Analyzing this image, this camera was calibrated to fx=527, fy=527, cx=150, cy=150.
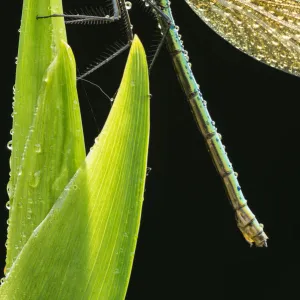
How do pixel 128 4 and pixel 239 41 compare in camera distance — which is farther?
pixel 239 41

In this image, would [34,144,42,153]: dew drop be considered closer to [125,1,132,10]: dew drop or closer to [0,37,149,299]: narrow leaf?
[0,37,149,299]: narrow leaf

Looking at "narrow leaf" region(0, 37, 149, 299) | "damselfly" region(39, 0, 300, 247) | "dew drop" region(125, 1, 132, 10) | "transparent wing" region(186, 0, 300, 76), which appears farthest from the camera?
"transparent wing" region(186, 0, 300, 76)

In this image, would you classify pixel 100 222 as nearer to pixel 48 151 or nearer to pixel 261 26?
pixel 48 151

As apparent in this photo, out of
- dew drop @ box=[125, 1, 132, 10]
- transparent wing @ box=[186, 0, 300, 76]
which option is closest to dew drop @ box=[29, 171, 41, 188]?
dew drop @ box=[125, 1, 132, 10]

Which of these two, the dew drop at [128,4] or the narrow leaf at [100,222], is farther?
the dew drop at [128,4]

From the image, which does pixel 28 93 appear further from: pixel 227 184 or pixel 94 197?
pixel 227 184

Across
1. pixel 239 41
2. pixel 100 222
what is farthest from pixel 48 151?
pixel 239 41

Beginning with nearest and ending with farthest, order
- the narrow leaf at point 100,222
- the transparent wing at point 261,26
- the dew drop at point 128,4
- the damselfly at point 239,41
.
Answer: the narrow leaf at point 100,222
the dew drop at point 128,4
the damselfly at point 239,41
the transparent wing at point 261,26

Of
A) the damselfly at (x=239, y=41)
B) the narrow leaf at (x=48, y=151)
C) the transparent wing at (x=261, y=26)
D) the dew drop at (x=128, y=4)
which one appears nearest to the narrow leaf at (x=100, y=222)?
the narrow leaf at (x=48, y=151)

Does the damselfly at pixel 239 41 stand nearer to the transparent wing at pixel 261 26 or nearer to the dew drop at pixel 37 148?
the transparent wing at pixel 261 26
